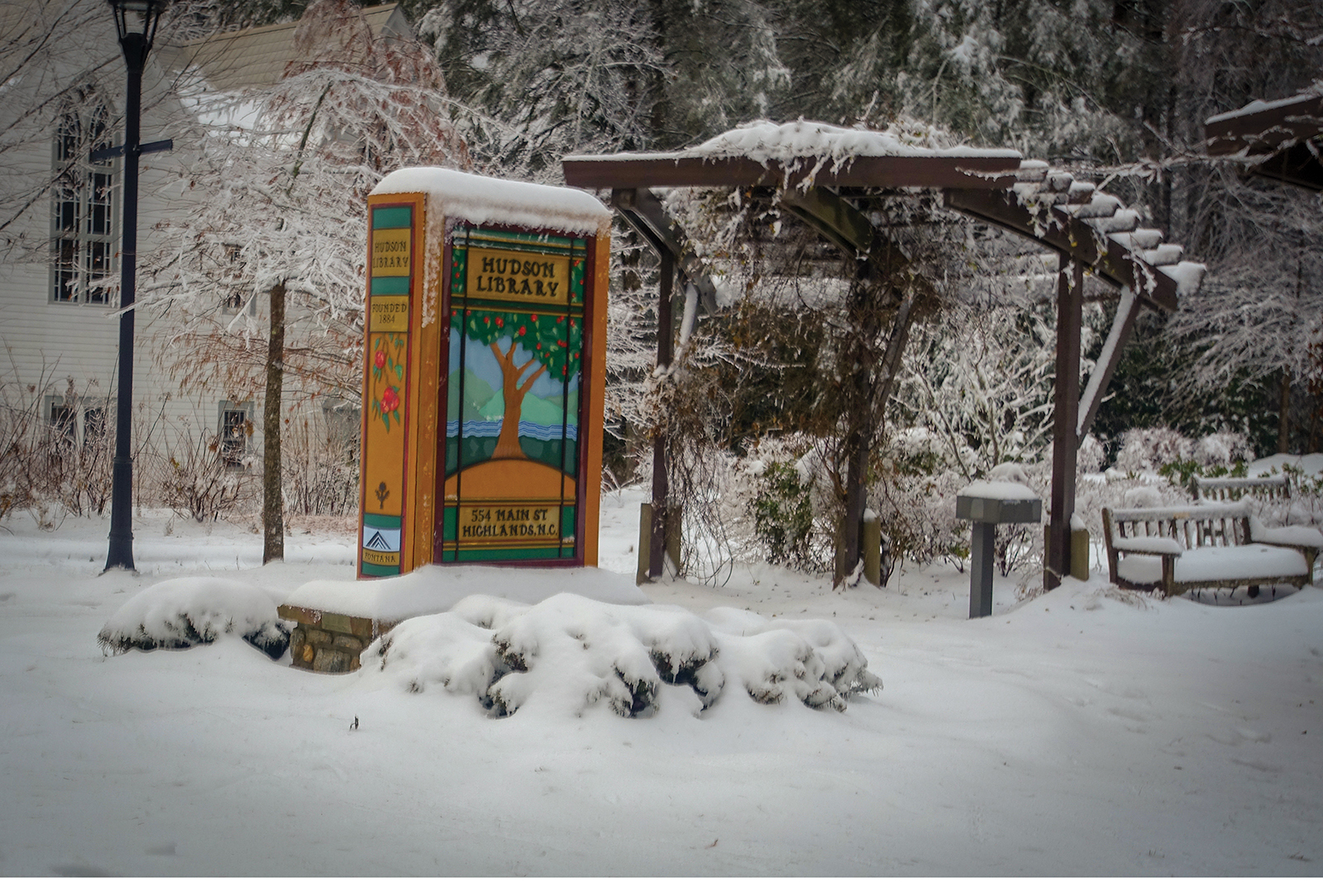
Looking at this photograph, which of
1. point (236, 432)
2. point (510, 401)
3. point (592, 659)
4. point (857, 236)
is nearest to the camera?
point (592, 659)

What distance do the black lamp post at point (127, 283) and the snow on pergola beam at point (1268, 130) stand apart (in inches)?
283

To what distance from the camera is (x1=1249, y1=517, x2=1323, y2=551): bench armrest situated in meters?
9.25

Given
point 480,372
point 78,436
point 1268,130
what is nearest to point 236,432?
point 78,436

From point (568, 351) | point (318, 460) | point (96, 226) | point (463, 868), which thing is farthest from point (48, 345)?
point (463, 868)

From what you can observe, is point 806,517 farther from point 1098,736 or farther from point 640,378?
point 640,378

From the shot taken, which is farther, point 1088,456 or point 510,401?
point 1088,456

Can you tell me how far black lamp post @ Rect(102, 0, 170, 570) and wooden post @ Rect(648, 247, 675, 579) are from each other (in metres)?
3.96

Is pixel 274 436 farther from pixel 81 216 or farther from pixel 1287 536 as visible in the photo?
pixel 81 216

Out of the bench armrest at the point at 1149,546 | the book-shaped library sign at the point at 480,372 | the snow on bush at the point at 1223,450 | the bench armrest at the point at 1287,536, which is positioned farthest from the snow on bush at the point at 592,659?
the snow on bush at the point at 1223,450

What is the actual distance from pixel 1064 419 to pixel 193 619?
20.1 feet

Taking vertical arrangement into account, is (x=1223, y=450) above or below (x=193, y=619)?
above

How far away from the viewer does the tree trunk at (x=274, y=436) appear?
9398 mm

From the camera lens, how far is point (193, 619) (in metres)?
5.12

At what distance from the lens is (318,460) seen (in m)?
13.1
